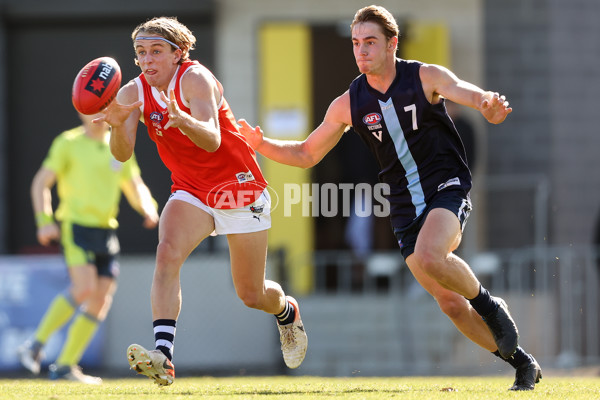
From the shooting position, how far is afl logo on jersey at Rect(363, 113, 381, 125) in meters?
6.27

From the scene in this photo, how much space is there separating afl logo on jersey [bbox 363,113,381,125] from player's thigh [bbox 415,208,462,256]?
25.5 inches

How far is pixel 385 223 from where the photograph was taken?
13.5 metres

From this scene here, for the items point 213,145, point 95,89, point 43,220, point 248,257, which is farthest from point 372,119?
point 43,220

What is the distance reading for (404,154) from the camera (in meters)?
6.25

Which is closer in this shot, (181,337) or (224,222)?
(224,222)

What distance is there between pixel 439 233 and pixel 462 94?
80cm

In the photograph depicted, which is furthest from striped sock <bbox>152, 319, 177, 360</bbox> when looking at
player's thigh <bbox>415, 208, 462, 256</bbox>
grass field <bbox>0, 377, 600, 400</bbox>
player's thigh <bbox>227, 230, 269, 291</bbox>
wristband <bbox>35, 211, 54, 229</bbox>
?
wristband <bbox>35, 211, 54, 229</bbox>

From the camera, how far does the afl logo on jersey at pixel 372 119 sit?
20.6 feet

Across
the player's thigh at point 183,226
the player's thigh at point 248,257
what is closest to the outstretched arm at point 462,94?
the player's thigh at point 248,257

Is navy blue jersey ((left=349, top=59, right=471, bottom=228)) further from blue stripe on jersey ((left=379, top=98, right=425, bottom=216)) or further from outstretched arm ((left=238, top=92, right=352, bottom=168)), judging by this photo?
outstretched arm ((left=238, top=92, right=352, bottom=168))

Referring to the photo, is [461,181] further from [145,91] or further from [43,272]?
[43,272]

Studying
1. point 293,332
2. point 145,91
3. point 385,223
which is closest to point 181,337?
point 385,223

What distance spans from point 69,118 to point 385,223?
4.20 metres

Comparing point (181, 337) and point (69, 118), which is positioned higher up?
point (69, 118)
